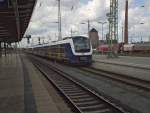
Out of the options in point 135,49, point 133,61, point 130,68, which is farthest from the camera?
point 135,49

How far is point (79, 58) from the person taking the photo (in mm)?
37312

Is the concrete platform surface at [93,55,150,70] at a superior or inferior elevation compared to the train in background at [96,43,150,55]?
inferior

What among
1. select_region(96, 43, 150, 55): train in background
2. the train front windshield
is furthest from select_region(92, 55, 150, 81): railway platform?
select_region(96, 43, 150, 55): train in background

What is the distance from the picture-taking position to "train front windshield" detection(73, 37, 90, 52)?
37.2 metres

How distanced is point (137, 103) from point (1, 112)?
510 centimetres

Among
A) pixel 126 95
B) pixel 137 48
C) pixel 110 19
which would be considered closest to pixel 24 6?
pixel 126 95

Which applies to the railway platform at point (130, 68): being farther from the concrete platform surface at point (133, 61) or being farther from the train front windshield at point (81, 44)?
the train front windshield at point (81, 44)

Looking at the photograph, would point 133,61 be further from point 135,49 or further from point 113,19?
point 135,49

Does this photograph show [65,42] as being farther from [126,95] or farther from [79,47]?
[126,95]

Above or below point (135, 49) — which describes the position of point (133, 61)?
below

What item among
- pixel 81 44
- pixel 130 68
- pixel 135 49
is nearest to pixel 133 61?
pixel 81 44

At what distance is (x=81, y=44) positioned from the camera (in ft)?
123

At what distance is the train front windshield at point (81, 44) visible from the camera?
37188mm

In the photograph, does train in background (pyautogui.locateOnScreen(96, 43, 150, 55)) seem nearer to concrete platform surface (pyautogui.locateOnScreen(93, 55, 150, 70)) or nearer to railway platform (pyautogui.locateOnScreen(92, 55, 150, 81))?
concrete platform surface (pyautogui.locateOnScreen(93, 55, 150, 70))
